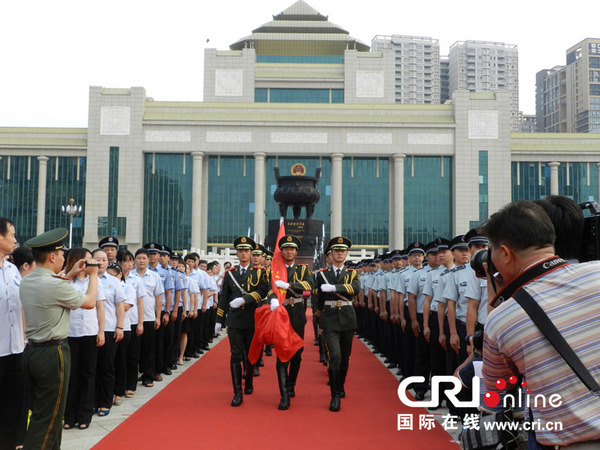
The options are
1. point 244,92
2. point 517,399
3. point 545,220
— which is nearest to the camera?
point 545,220

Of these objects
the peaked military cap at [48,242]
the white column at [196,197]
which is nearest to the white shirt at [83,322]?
the peaked military cap at [48,242]

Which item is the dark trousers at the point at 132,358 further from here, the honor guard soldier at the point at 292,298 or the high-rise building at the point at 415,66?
the high-rise building at the point at 415,66

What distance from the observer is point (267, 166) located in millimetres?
45406

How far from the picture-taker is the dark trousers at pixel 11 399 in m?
4.23

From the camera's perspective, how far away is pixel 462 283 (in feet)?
18.5

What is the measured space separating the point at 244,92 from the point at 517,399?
1954 inches

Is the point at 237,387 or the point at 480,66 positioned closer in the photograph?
the point at 237,387

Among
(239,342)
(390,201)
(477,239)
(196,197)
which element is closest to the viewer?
(477,239)

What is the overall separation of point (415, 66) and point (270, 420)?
110 meters

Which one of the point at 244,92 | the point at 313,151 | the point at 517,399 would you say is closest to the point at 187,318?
the point at 517,399

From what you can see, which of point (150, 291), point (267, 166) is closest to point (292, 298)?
point (150, 291)

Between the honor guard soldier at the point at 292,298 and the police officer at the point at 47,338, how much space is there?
2.71 m

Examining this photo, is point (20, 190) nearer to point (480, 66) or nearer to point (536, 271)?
point (536, 271)

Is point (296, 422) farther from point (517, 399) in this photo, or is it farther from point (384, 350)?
point (384, 350)
